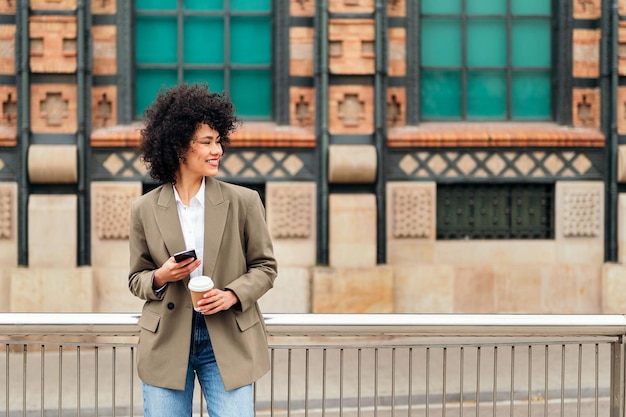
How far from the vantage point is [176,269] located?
3193mm

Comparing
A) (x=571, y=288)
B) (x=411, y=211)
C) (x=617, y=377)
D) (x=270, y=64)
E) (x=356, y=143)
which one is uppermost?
(x=270, y=64)

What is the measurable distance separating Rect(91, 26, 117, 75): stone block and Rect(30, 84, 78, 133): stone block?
54cm

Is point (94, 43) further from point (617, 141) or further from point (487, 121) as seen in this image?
point (617, 141)

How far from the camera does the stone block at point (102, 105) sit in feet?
37.8

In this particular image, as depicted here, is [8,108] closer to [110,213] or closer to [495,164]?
[110,213]

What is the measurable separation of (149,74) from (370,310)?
444cm

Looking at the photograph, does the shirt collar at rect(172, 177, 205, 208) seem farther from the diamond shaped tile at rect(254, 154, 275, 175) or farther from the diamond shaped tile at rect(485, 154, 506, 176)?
the diamond shaped tile at rect(485, 154, 506, 176)

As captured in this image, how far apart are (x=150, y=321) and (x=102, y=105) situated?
341 inches

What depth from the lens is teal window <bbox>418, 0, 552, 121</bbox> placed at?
39.9ft

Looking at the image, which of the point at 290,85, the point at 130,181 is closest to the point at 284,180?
the point at 290,85

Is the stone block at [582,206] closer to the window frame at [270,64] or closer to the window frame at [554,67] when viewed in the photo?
the window frame at [554,67]

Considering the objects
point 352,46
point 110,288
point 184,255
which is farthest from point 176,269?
point 352,46

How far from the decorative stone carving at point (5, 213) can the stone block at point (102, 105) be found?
149cm

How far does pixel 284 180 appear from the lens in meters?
11.6
